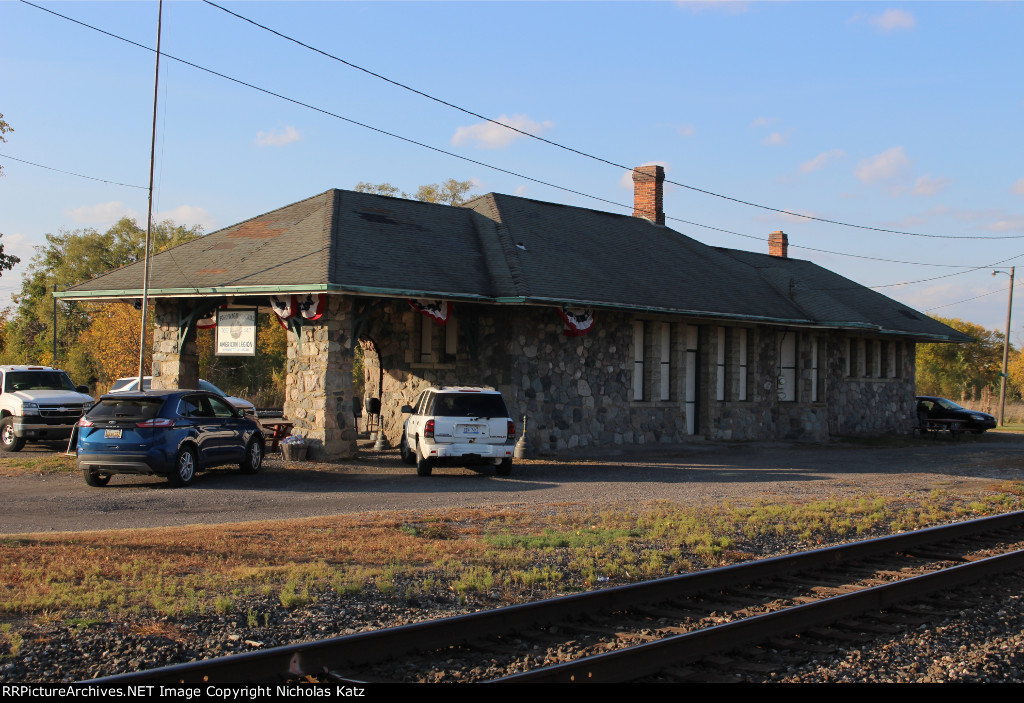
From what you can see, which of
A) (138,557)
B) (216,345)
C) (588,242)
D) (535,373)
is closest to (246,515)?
(138,557)

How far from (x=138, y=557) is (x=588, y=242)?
18.4 metres

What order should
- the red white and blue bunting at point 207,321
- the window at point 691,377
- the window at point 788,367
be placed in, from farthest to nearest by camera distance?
1. the window at point 788,367
2. the window at point 691,377
3. the red white and blue bunting at point 207,321

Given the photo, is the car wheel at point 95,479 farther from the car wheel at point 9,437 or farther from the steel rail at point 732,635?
the steel rail at point 732,635

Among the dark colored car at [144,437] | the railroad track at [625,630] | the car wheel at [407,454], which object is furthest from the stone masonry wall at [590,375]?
the railroad track at [625,630]

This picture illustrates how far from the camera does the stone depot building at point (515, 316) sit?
19719mm

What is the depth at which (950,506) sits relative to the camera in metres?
15.2

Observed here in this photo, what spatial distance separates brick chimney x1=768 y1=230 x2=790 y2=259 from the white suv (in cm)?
2567

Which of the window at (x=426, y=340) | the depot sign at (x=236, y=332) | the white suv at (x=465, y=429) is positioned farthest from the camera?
the window at (x=426, y=340)

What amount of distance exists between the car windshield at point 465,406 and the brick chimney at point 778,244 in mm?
25633

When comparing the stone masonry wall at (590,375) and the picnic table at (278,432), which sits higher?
the stone masonry wall at (590,375)

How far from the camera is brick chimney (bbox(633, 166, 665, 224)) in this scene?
106 ft

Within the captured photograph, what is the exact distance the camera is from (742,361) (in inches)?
1101

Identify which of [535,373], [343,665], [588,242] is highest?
[588,242]

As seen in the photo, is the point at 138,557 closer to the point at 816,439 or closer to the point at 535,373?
the point at 535,373
